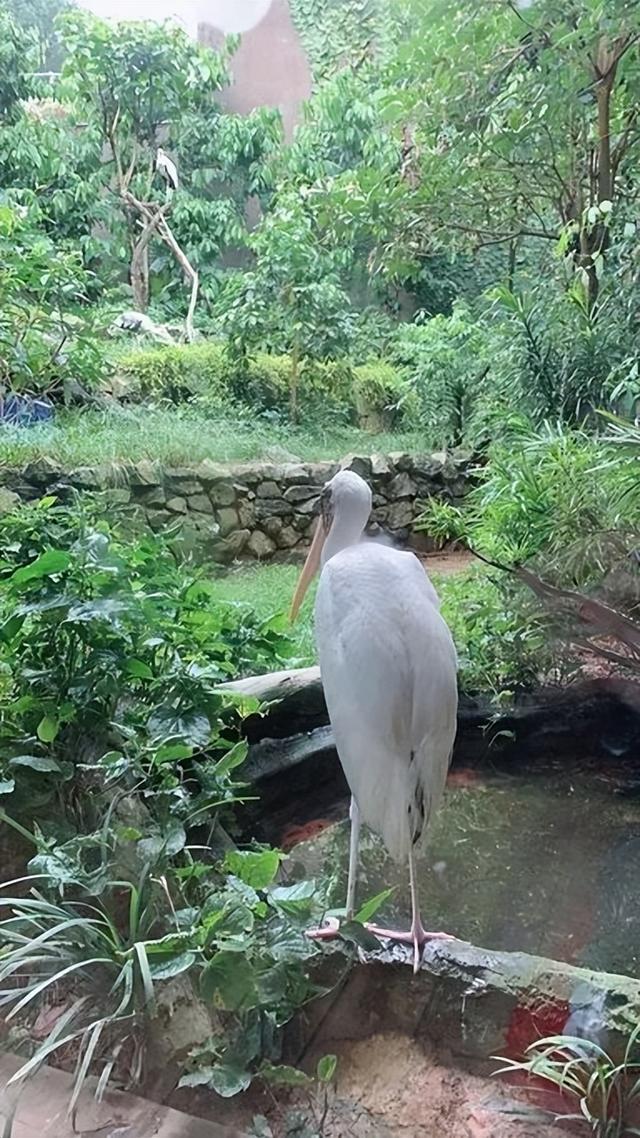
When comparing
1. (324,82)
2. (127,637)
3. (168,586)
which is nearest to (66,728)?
(127,637)

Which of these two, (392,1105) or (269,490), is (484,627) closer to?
(269,490)

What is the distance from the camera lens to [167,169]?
269 cm

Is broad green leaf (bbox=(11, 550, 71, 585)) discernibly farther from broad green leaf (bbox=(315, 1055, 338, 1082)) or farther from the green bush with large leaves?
broad green leaf (bbox=(315, 1055, 338, 1082))

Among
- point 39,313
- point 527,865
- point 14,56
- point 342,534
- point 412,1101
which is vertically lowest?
point 527,865

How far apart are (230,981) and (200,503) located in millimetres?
2241

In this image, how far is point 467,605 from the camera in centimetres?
278

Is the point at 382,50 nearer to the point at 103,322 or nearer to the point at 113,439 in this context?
the point at 103,322

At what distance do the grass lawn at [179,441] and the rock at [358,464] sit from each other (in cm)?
5

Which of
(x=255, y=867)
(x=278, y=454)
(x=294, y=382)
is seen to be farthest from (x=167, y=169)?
(x=255, y=867)

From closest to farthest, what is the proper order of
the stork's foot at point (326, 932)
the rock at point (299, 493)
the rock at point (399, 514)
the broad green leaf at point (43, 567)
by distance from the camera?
the stork's foot at point (326, 932) < the broad green leaf at point (43, 567) < the rock at point (299, 493) < the rock at point (399, 514)

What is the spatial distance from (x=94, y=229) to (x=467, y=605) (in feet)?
5.69

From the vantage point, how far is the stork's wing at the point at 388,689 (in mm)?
1452

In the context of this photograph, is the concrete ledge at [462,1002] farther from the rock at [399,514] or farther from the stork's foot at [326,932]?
the rock at [399,514]

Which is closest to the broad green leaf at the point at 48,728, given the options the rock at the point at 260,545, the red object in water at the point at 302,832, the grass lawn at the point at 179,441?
the red object in water at the point at 302,832
